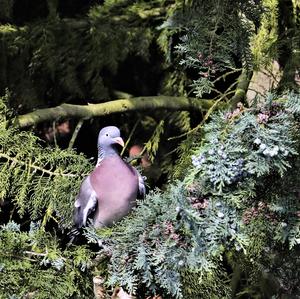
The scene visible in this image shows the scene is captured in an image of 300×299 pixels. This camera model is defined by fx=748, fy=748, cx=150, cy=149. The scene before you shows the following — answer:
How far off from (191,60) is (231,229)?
405mm

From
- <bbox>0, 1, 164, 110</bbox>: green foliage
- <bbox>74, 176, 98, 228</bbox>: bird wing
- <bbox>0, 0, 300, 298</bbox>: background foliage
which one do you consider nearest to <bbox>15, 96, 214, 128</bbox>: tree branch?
<bbox>0, 0, 300, 298</bbox>: background foliage

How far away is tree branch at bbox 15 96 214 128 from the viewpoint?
2133mm

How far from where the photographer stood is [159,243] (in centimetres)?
126

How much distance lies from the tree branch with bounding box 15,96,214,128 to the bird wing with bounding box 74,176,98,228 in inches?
16.5

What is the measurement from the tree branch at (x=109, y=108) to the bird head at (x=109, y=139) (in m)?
0.32

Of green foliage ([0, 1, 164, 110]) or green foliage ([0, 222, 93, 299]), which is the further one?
green foliage ([0, 1, 164, 110])

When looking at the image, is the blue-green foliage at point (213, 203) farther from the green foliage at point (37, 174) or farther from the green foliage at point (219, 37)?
the green foliage at point (37, 174)

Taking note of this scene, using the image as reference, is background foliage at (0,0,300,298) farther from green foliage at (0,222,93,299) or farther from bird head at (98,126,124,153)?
bird head at (98,126,124,153)

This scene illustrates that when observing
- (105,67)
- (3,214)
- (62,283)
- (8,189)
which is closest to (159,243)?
(62,283)

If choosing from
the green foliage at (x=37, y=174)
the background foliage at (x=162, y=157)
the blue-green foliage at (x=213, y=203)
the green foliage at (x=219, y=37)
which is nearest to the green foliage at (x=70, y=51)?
the background foliage at (x=162, y=157)

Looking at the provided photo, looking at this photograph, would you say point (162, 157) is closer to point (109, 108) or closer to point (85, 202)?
point (109, 108)

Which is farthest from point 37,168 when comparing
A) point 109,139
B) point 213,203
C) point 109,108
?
point 213,203

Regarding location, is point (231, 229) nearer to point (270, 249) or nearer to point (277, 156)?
point (277, 156)

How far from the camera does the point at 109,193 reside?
1692mm
